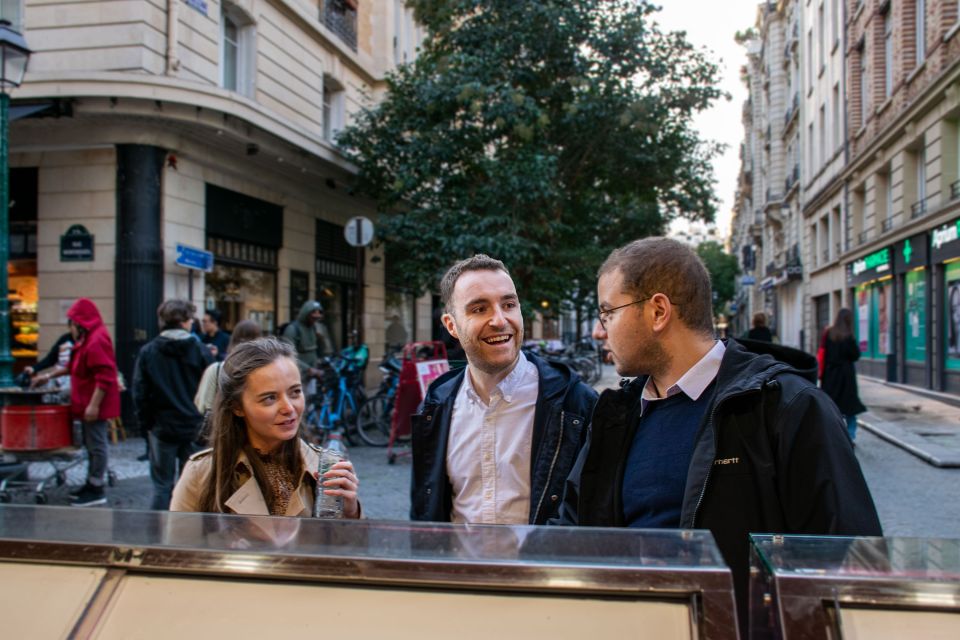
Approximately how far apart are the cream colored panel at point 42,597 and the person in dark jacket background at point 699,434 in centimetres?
128

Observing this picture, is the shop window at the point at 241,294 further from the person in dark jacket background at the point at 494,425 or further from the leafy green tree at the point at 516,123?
the person in dark jacket background at the point at 494,425

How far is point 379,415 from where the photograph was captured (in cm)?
1022

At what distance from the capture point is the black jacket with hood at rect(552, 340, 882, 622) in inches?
63.6

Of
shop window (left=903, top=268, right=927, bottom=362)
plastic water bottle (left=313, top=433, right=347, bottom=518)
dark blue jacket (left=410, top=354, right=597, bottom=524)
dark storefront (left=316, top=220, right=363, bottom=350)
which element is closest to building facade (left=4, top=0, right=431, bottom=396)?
dark storefront (left=316, top=220, right=363, bottom=350)

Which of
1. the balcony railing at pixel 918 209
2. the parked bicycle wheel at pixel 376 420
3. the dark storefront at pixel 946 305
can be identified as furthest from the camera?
the balcony railing at pixel 918 209

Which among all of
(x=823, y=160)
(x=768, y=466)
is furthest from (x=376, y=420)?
A: (x=823, y=160)

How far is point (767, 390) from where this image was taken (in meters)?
1.76

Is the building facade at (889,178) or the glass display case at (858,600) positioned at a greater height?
the building facade at (889,178)

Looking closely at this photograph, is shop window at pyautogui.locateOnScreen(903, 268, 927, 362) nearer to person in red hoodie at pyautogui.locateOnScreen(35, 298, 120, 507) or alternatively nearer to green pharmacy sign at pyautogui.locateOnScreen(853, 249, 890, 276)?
green pharmacy sign at pyautogui.locateOnScreen(853, 249, 890, 276)

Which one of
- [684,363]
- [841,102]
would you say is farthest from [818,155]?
[684,363]

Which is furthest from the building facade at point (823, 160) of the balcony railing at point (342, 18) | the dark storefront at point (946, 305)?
the balcony railing at point (342, 18)

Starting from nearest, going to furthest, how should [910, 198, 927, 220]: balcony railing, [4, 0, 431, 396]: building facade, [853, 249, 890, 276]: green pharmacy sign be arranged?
[4, 0, 431, 396]: building facade → [910, 198, 927, 220]: balcony railing → [853, 249, 890, 276]: green pharmacy sign

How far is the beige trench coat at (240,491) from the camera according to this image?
92.0 inches

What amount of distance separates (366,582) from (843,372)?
928 cm
